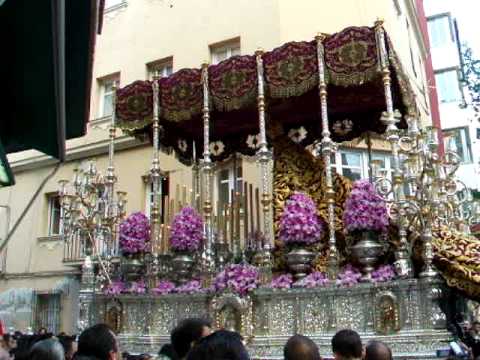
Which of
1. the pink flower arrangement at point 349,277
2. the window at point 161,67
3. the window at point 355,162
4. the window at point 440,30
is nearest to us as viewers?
the pink flower arrangement at point 349,277

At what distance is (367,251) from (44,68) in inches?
186

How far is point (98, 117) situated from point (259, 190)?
252 inches

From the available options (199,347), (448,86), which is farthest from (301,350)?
(448,86)

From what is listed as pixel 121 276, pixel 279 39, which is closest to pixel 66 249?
pixel 121 276

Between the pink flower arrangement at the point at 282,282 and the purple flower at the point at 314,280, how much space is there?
0.15 metres

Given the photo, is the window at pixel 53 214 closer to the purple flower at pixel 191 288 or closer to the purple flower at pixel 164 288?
the purple flower at pixel 164 288

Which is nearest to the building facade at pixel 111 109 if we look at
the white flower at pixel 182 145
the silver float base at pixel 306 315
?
the white flower at pixel 182 145

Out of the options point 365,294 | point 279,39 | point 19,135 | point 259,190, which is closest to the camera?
point 19,135

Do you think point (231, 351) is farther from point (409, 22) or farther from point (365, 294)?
point (409, 22)

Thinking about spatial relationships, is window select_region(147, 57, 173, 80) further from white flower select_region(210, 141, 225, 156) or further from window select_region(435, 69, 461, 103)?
window select_region(435, 69, 461, 103)

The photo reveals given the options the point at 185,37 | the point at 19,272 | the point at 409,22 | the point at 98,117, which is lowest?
the point at 19,272

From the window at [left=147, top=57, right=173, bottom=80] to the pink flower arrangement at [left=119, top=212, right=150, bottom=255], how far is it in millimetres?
6363

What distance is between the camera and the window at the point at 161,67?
571 inches

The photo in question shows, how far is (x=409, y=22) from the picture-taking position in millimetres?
18688
